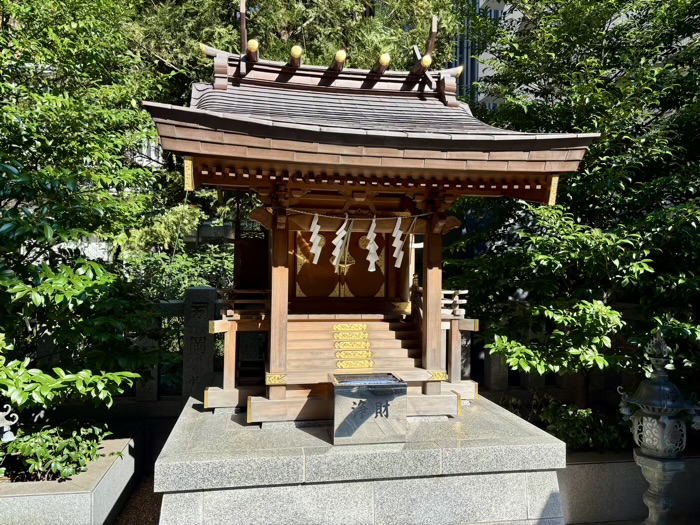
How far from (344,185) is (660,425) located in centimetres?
456

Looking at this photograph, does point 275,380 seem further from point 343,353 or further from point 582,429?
point 582,429

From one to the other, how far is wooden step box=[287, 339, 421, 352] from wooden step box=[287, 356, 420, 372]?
6.7 inches

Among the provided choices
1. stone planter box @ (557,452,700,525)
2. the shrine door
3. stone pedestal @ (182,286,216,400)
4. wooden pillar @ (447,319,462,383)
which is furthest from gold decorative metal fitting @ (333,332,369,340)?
stone planter box @ (557,452,700,525)

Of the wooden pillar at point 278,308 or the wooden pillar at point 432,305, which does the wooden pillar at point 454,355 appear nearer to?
the wooden pillar at point 432,305

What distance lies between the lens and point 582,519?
237 inches

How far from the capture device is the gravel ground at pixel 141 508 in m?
5.78

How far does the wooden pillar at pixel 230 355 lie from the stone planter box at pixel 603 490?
4590mm

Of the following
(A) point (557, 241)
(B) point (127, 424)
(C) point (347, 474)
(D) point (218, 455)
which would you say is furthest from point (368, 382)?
(B) point (127, 424)

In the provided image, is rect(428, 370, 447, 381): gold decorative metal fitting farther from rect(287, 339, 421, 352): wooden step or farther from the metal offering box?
the metal offering box

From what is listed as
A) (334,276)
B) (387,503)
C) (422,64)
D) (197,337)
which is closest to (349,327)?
(334,276)

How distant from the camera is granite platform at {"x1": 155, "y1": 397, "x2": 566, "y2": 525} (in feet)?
14.1

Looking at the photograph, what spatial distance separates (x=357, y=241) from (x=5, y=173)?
416cm

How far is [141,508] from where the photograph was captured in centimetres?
608

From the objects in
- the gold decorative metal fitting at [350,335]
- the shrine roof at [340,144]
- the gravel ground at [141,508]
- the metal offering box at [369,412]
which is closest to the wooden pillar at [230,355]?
the gold decorative metal fitting at [350,335]
